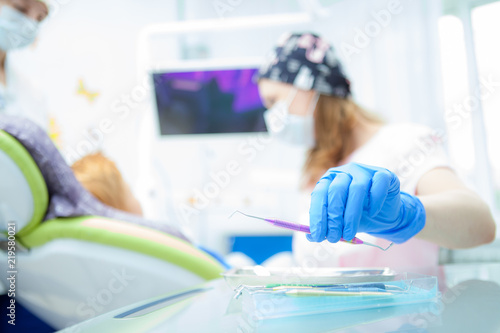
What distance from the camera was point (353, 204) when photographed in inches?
24.1

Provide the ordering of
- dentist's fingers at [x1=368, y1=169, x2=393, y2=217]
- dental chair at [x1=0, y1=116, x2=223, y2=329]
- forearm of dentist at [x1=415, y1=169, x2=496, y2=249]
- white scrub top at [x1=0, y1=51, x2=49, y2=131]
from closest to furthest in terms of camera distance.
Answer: dentist's fingers at [x1=368, y1=169, x2=393, y2=217] → forearm of dentist at [x1=415, y1=169, x2=496, y2=249] → dental chair at [x1=0, y1=116, x2=223, y2=329] → white scrub top at [x1=0, y1=51, x2=49, y2=131]

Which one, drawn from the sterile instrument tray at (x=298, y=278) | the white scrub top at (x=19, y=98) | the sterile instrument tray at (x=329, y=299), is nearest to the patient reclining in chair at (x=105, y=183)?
the white scrub top at (x=19, y=98)

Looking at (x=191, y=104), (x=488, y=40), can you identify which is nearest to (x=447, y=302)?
(x=488, y=40)

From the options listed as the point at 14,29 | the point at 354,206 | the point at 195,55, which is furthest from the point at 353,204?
the point at 195,55

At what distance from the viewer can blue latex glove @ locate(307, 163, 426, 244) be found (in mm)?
616

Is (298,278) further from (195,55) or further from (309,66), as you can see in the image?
(195,55)

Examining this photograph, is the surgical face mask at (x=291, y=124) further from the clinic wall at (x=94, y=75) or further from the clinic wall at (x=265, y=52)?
the clinic wall at (x=94, y=75)

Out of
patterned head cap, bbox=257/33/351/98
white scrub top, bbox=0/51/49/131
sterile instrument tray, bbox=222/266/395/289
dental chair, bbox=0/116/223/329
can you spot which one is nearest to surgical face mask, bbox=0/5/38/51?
white scrub top, bbox=0/51/49/131

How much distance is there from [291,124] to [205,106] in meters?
1.52

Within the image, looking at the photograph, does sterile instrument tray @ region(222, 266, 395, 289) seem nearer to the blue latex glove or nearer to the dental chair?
the blue latex glove

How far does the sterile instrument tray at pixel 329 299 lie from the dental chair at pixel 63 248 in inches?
20.2

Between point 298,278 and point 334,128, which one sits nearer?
point 298,278

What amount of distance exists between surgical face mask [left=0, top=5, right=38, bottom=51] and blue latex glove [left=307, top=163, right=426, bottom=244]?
159cm

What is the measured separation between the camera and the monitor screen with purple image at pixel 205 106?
3.02 m
